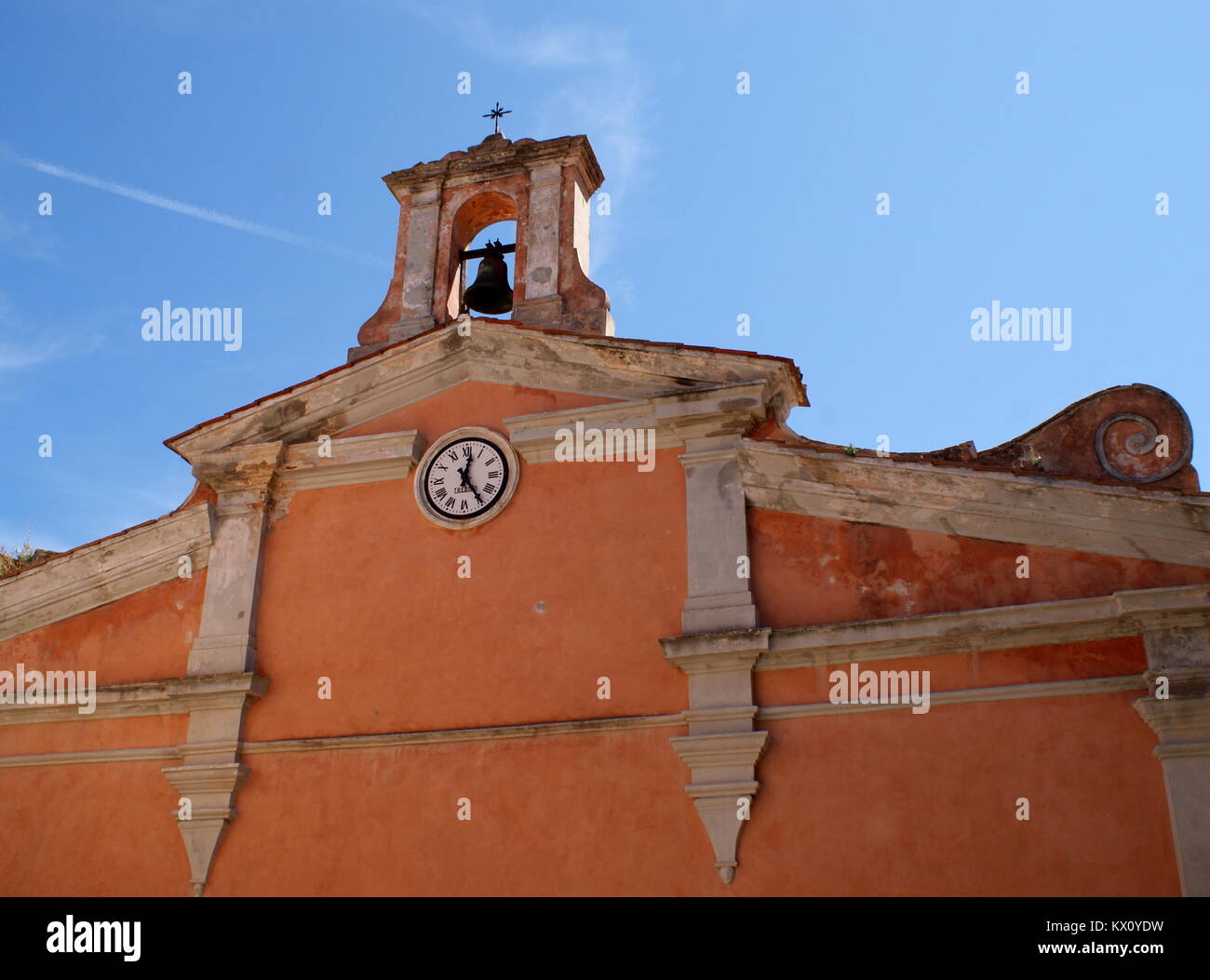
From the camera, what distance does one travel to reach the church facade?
7.57 metres

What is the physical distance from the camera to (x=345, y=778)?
30.2 ft

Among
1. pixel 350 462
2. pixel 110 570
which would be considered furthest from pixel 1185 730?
pixel 110 570

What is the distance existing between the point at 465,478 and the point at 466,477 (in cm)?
1

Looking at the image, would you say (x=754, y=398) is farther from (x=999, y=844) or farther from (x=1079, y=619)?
(x=999, y=844)

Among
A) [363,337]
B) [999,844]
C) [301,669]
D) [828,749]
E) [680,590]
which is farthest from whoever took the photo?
[363,337]

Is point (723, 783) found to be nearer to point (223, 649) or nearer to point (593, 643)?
point (593, 643)

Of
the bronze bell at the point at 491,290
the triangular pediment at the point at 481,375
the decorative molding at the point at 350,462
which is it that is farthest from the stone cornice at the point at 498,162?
the decorative molding at the point at 350,462

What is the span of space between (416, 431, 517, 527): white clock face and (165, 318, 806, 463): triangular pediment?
59 cm

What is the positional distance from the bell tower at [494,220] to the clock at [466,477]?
1385 millimetres

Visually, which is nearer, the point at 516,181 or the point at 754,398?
the point at 754,398

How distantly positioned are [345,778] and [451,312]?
4.61m

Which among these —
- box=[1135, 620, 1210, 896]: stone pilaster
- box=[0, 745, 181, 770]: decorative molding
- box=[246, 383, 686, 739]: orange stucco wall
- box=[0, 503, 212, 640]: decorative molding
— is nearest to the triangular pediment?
box=[246, 383, 686, 739]: orange stucco wall

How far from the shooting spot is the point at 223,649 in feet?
32.4
